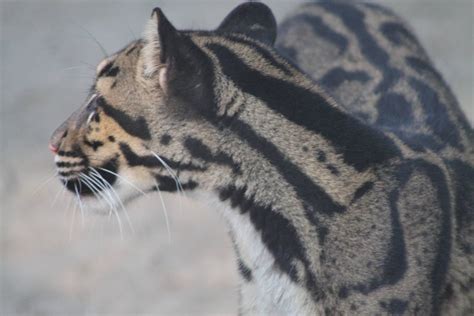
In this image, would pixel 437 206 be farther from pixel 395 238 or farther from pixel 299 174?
pixel 299 174

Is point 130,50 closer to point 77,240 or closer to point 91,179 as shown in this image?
point 91,179

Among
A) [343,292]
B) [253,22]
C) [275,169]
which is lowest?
[343,292]

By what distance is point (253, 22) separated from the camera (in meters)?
4.82

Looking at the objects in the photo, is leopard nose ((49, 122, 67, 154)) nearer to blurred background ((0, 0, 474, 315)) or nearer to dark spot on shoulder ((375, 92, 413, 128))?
blurred background ((0, 0, 474, 315))

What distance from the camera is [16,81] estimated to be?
10391mm

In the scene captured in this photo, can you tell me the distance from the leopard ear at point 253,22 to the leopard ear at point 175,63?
50cm

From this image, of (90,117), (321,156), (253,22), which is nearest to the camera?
(321,156)

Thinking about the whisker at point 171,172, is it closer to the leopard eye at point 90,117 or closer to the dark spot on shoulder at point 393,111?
the leopard eye at point 90,117

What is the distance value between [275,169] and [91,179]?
81 cm

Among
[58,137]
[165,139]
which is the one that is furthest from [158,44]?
[58,137]

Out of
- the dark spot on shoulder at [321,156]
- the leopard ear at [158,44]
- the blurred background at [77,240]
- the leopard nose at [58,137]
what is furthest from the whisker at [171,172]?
the blurred background at [77,240]

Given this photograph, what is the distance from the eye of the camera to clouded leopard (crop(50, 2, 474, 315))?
425cm

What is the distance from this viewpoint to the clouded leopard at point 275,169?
4.25 m

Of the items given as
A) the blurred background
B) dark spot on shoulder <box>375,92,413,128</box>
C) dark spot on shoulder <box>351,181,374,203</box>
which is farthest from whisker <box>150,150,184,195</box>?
the blurred background
